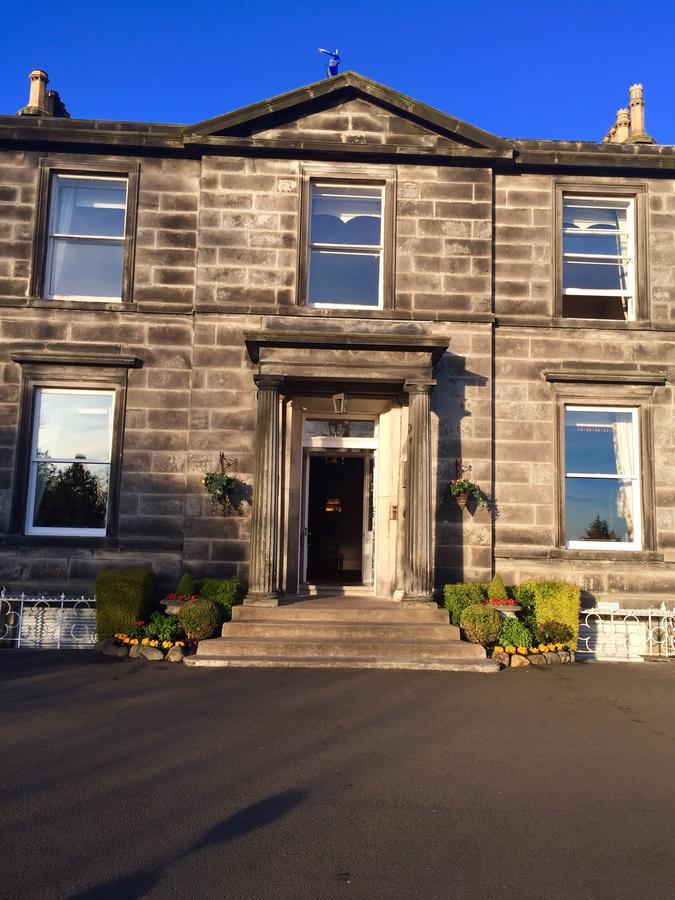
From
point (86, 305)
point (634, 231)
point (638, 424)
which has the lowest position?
point (638, 424)

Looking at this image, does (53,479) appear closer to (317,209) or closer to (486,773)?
(317,209)

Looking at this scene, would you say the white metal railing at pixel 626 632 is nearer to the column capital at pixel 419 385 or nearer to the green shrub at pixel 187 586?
the column capital at pixel 419 385

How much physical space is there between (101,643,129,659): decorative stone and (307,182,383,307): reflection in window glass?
229 inches

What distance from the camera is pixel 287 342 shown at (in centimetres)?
966

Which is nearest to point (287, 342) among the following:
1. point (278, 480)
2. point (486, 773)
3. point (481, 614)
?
point (278, 480)

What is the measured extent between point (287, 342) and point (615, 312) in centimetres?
564

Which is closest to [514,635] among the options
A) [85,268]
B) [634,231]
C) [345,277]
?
[345,277]

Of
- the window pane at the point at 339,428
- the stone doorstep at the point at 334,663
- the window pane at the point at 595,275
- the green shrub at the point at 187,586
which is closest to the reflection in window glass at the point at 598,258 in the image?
the window pane at the point at 595,275

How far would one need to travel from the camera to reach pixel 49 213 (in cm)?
1093

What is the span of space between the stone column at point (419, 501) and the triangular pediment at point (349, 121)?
13.7 ft

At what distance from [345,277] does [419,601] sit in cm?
521

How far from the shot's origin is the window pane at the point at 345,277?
1091cm

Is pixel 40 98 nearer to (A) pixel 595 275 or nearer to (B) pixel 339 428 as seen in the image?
(B) pixel 339 428

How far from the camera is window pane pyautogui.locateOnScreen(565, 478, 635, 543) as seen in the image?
10820 millimetres
